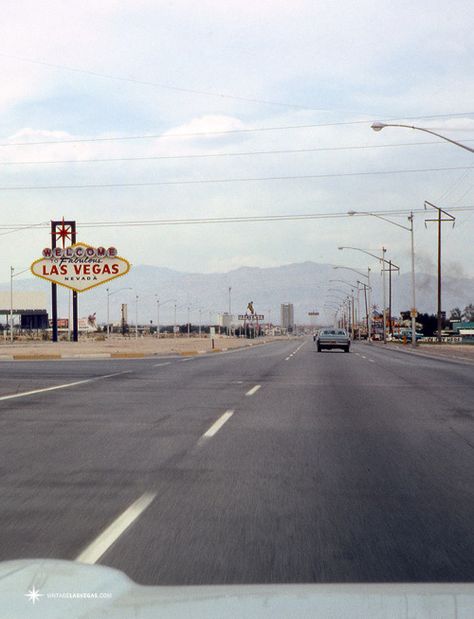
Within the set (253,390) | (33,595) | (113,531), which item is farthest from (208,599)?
(253,390)

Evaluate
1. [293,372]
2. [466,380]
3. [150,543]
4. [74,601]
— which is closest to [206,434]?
[150,543]

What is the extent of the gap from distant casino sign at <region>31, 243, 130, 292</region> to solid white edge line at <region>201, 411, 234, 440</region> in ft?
137

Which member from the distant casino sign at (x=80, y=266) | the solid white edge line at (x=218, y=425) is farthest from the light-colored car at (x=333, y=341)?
the solid white edge line at (x=218, y=425)

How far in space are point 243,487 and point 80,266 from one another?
4842 cm

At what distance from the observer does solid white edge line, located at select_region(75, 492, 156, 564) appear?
5.39m

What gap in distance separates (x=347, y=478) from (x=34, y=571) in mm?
4305

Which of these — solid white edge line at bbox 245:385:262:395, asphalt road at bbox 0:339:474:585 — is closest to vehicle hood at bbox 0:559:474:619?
asphalt road at bbox 0:339:474:585

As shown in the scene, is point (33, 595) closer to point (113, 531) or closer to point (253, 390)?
point (113, 531)

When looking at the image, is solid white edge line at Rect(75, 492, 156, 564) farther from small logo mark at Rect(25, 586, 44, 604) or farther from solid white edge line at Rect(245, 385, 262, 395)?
solid white edge line at Rect(245, 385, 262, 395)

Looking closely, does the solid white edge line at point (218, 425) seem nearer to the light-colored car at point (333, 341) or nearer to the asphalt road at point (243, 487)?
the asphalt road at point (243, 487)

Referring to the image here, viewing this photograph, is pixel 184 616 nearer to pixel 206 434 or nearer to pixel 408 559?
pixel 408 559

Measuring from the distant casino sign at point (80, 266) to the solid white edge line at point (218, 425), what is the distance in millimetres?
41637

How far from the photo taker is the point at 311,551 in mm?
5508

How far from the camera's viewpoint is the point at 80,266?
54.8 metres
